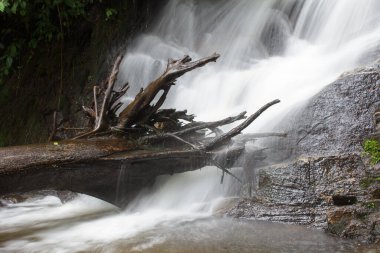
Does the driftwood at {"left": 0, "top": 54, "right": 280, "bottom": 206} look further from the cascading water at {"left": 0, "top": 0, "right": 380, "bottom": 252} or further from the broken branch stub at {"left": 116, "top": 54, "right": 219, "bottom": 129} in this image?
the cascading water at {"left": 0, "top": 0, "right": 380, "bottom": 252}

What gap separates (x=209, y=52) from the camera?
855 cm

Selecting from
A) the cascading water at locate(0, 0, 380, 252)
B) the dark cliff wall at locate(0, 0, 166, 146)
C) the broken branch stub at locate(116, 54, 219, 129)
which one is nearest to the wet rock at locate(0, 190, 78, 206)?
the cascading water at locate(0, 0, 380, 252)

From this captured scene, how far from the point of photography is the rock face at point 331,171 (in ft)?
9.43

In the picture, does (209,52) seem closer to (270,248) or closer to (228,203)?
(228,203)

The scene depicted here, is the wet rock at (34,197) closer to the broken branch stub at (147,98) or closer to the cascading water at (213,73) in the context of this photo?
the cascading water at (213,73)

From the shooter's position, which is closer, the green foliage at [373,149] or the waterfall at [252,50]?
the green foliage at [373,149]

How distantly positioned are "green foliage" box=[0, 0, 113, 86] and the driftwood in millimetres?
3449

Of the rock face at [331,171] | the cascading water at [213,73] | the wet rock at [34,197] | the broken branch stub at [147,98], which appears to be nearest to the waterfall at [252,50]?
the cascading water at [213,73]

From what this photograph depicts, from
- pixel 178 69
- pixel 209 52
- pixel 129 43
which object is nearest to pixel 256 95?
pixel 178 69

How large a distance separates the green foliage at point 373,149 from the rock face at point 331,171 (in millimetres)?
73

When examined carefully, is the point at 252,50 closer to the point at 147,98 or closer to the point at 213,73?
the point at 213,73

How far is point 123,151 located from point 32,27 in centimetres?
478

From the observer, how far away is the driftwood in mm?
3254

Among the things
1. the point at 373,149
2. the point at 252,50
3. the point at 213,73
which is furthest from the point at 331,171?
the point at 252,50
